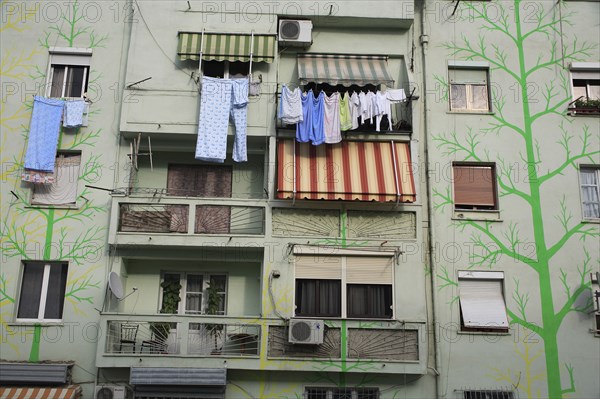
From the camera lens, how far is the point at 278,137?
18391 mm

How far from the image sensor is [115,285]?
16.8 m

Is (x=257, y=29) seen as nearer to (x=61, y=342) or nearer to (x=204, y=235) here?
(x=204, y=235)

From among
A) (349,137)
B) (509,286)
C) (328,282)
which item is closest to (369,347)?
(328,282)

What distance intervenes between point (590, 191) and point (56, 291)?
1470 centimetres

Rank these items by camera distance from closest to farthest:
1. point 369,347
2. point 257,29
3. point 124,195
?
1. point 369,347
2. point 124,195
3. point 257,29

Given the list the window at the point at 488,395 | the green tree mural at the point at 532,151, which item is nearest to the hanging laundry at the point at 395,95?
the green tree mural at the point at 532,151

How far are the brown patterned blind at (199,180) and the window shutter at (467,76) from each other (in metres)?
6.97

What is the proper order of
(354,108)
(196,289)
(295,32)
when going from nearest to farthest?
(354,108), (196,289), (295,32)

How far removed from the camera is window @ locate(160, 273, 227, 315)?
18.4m

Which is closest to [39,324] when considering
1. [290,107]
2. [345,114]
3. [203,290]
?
[203,290]

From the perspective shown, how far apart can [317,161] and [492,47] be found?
20.9 feet

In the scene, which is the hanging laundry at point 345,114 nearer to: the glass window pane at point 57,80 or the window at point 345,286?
the window at point 345,286

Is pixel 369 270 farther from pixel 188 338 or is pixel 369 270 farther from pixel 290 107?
pixel 188 338

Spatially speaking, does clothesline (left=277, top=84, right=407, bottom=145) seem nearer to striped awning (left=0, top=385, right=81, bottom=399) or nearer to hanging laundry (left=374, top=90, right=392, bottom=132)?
hanging laundry (left=374, top=90, right=392, bottom=132)
